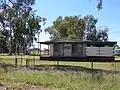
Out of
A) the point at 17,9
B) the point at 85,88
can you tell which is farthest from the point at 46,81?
the point at 17,9

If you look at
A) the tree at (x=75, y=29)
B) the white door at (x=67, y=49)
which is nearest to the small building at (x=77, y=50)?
the white door at (x=67, y=49)

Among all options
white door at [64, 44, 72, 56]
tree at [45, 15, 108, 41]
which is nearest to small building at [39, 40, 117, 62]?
white door at [64, 44, 72, 56]

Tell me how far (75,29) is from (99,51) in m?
36.8

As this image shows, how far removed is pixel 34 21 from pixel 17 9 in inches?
156

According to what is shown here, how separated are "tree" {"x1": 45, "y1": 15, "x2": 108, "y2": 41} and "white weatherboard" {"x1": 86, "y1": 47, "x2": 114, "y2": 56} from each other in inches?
1198

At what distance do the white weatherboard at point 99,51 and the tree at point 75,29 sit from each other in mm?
30418

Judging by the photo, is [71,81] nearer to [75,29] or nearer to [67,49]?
[67,49]

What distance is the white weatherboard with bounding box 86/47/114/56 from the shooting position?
61094 millimetres

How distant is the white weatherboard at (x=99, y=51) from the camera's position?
200ft

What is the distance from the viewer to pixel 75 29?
98062 millimetres

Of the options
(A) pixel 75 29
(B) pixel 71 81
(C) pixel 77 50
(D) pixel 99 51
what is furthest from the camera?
(A) pixel 75 29

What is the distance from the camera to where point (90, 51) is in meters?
62.0

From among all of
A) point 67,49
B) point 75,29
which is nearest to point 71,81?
point 67,49

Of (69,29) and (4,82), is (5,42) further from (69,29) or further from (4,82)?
(4,82)
